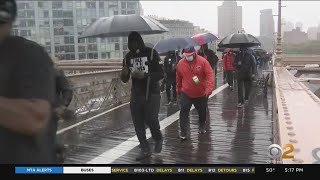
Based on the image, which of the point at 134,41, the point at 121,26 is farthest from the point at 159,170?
the point at 134,41

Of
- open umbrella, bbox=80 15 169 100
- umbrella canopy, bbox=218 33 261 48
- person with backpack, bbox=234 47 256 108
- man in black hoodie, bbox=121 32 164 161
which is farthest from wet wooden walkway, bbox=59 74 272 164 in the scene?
umbrella canopy, bbox=218 33 261 48

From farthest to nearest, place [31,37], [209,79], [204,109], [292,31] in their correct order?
[204,109] → [209,79] → [292,31] → [31,37]

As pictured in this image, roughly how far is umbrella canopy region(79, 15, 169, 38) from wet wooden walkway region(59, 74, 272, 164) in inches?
23.0

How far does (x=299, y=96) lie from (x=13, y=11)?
261 cm

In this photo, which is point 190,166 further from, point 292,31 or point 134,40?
point 134,40

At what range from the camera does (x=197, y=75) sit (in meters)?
3.87

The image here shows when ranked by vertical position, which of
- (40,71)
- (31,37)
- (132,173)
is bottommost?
(132,173)

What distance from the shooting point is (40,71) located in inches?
49.6

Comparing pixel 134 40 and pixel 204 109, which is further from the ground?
pixel 134 40

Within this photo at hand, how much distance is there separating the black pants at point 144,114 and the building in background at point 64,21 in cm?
111

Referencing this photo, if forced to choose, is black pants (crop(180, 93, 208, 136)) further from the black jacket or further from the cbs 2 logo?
the black jacket

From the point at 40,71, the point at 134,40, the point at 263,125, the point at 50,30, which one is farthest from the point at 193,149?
the point at 40,71

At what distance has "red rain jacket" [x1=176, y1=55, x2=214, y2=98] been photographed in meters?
3.88

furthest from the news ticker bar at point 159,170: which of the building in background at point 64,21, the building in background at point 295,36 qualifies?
the building in background at point 295,36
